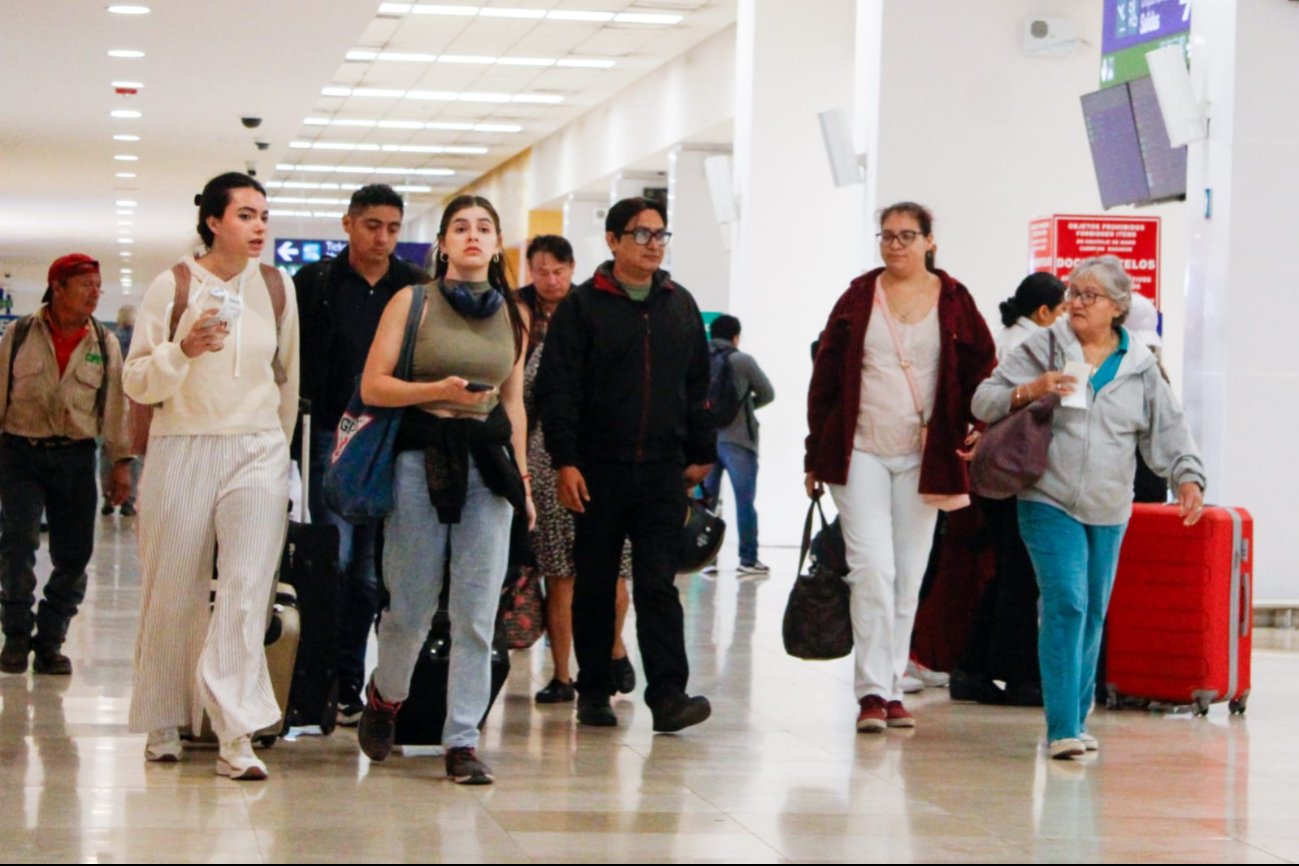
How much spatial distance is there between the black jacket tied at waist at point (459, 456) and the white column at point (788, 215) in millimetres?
10086

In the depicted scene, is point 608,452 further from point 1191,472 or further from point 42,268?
point 42,268

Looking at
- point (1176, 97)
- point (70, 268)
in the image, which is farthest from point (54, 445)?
point (1176, 97)

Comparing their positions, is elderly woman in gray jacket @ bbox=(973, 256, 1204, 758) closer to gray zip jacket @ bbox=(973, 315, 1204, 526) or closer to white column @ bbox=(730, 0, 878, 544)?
gray zip jacket @ bbox=(973, 315, 1204, 526)

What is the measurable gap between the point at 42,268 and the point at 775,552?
35161 millimetres

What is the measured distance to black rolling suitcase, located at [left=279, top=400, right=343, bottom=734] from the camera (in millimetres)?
6047

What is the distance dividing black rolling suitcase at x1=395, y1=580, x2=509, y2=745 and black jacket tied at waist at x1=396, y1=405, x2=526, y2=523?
0.45 m

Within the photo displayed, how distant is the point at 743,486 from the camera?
1327 cm

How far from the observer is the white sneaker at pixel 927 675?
7855 mm

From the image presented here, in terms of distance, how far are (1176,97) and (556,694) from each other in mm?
5243

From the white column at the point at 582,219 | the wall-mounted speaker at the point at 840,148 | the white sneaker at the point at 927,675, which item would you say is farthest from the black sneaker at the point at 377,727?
the white column at the point at 582,219

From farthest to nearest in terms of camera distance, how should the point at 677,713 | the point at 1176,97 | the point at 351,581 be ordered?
1. the point at 1176,97
2. the point at 351,581
3. the point at 677,713

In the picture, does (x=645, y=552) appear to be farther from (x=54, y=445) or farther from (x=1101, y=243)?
(x=1101, y=243)

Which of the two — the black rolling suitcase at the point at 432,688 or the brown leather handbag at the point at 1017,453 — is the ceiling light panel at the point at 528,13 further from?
the black rolling suitcase at the point at 432,688

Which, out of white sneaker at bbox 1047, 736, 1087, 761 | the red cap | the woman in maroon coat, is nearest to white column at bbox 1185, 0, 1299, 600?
the woman in maroon coat
